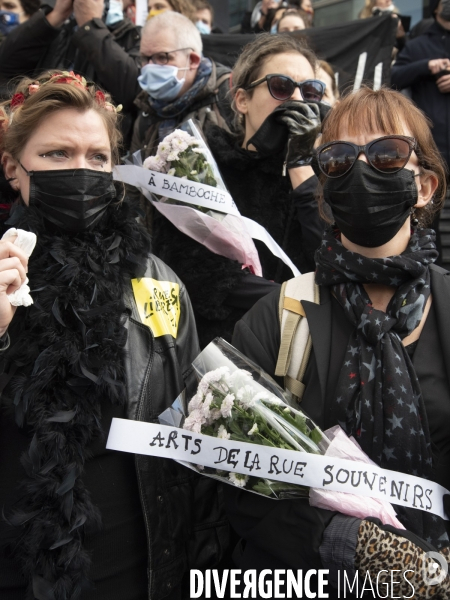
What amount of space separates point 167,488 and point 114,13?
13.6ft

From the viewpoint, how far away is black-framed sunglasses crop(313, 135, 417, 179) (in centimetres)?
217

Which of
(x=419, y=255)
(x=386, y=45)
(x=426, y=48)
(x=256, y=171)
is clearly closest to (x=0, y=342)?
(x=419, y=255)

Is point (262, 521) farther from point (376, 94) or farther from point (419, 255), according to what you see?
point (376, 94)

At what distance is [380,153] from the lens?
218cm

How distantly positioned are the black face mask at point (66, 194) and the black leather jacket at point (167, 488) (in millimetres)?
346

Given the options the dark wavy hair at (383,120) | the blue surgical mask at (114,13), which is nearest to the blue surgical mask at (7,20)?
the blue surgical mask at (114,13)

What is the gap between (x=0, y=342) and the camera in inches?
92.2

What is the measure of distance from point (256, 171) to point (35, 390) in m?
1.76

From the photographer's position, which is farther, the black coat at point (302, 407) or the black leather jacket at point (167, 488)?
the black leather jacket at point (167, 488)

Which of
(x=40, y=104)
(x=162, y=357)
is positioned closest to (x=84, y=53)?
(x=40, y=104)

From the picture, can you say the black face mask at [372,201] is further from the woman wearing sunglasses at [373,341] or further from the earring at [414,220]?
the earring at [414,220]

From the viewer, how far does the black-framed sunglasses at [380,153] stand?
7.13ft

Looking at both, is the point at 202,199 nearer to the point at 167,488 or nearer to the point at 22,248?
the point at 22,248

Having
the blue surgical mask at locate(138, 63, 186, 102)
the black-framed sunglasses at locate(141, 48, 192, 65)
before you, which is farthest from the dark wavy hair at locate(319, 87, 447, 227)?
the black-framed sunglasses at locate(141, 48, 192, 65)
